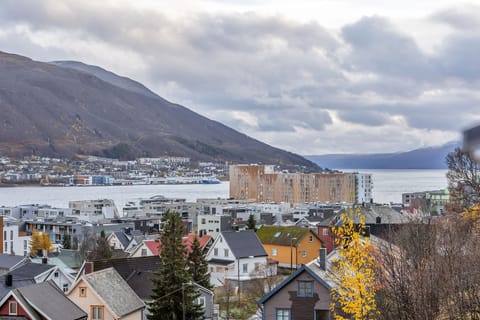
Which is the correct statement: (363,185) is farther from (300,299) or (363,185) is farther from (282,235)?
(300,299)

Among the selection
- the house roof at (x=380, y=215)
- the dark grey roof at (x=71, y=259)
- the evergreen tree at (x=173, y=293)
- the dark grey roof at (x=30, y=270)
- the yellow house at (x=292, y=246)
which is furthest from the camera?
the yellow house at (x=292, y=246)

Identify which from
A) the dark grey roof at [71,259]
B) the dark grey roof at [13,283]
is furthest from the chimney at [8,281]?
the dark grey roof at [71,259]

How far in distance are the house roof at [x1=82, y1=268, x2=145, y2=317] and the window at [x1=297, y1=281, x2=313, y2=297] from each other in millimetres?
9138

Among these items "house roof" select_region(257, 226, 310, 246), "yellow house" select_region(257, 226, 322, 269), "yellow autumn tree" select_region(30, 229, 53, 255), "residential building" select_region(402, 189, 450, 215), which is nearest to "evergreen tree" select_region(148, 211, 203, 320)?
"yellow house" select_region(257, 226, 322, 269)

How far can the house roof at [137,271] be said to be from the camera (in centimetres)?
3638

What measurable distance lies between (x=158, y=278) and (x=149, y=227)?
68.7 m

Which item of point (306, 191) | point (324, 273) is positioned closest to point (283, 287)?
point (324, 273)

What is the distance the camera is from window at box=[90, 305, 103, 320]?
31266 millimetres

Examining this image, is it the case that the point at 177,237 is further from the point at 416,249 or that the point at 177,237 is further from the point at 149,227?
the point at 149,227

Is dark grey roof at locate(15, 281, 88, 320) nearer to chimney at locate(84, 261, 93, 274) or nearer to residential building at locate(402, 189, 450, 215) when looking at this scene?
chimney at locate(84, 261, 93, 274)

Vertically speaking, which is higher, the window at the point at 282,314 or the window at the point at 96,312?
the window at the point at 282,314

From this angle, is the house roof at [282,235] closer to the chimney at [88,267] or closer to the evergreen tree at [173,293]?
the chimney at [88,267]

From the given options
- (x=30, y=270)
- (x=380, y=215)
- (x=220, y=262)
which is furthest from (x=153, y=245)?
(x=380, y=215)

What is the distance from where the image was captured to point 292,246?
5381cm
